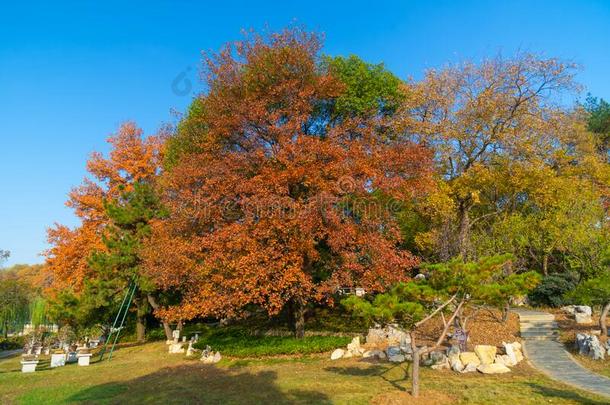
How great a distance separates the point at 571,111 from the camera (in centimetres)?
2238

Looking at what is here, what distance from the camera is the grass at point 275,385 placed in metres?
8.12

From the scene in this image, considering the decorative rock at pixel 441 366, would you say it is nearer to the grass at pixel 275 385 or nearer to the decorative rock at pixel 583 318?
the grass at pixel 275 385

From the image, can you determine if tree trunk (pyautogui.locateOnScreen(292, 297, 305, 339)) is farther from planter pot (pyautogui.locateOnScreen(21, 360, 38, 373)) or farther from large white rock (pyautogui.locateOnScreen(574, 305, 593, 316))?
large white rock (pyautogui.locateOnScreen(574, 305, 593, 316))

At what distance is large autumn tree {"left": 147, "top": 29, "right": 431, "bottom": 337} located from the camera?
13.2 meters

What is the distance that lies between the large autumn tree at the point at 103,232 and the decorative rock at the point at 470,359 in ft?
46.3

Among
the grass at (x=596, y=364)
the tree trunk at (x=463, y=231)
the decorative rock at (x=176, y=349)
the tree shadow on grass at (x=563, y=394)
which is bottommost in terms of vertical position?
the grass at (x=596, y=364)

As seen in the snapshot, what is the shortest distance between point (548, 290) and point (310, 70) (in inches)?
536

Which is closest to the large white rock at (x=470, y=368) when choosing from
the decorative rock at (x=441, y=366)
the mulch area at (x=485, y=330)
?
the decorative rock at (x=441, y=366)

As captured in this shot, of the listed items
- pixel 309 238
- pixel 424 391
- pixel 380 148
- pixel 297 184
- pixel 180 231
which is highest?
pixel 380 148

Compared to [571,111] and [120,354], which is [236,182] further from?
[571,111]

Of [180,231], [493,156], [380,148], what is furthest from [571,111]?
[180,231]

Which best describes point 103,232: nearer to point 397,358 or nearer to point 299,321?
point 299,321

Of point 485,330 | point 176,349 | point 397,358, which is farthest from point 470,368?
point 176,349

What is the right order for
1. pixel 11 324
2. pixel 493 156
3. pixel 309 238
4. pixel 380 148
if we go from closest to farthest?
pixel 309 238 → pixel 380 148 → pixel 493 156 → pixel 11 324
